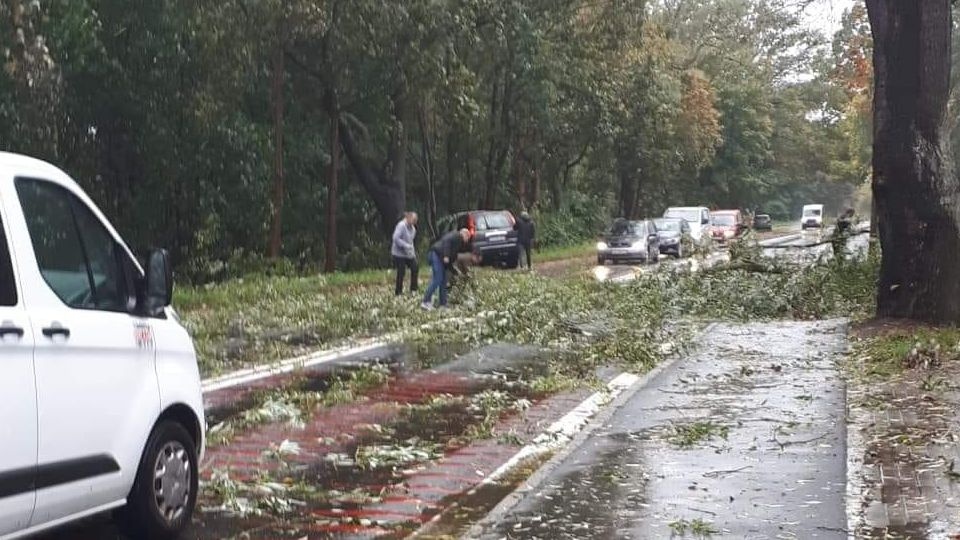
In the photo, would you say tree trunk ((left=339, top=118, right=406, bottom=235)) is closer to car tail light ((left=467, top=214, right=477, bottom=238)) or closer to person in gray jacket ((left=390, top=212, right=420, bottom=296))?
car tail light ((left=467, top=214, right=477, bottom=238))

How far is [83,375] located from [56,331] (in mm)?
295

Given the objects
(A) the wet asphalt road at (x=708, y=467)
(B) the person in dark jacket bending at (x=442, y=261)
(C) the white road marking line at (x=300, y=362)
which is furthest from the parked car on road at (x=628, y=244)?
(A) the wet asphalt road at (x=708, y=467)

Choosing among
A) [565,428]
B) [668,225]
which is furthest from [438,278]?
[668,225]

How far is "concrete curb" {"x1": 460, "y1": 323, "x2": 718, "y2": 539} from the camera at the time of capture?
22.0 feet

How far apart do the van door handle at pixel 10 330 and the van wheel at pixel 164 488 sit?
1.29 metres

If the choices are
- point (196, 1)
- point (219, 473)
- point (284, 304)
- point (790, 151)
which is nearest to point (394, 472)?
point (219, 473)

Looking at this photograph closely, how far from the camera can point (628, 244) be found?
122 ft

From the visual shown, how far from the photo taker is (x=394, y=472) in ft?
26.7

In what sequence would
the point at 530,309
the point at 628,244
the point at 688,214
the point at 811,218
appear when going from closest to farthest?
the point at 530,309, the point at 628,244, the point at 688,214, the point at 811,218

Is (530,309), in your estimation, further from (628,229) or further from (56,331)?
(628,229)

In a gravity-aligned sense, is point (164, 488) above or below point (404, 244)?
below

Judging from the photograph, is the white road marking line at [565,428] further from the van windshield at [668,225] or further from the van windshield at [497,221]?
the van windshield at [668,225]

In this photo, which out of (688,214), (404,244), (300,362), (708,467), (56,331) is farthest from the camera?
(688,214)

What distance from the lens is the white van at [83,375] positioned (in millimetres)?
4930
